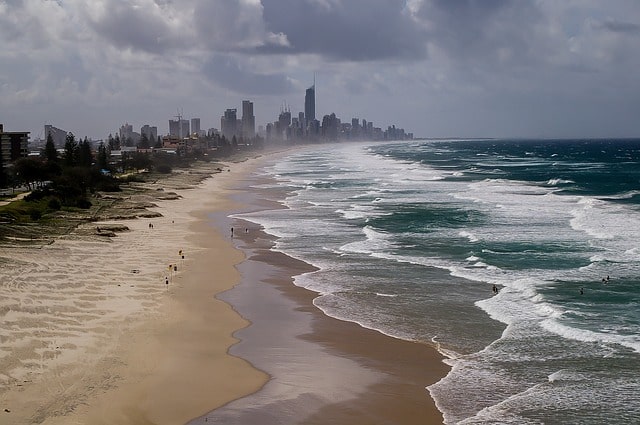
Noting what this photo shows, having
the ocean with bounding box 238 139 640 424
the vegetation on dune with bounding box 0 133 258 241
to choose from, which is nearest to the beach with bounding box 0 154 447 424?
the ocean with bounding box 238 139 640 424

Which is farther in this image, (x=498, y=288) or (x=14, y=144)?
(x=14, y=144)

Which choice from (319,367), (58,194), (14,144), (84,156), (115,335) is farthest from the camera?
(14,144)

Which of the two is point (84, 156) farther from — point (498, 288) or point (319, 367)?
point (319, 367)

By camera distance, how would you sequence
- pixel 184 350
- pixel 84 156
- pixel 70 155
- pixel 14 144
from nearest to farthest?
1. pixel 184 350
2. pixel 70 155
3. pixel 84 156
4. pixel 14 144

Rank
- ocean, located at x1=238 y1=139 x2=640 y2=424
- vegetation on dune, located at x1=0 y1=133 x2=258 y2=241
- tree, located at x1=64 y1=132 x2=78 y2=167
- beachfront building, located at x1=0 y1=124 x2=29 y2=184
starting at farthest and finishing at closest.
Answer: beachfront building, located at x1=0 y1=124 x2=29 y2=184 → tree, located at x1=64 y1=132 x2=78 y2=167 → vegetation on dune, located at x1=0 y1=133 x2=258 y2=241 → ocean, located at x1=238 y1=139 x2=640 y2=424

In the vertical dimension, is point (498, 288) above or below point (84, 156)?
below

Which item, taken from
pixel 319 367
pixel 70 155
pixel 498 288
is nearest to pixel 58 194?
pixel 70 155

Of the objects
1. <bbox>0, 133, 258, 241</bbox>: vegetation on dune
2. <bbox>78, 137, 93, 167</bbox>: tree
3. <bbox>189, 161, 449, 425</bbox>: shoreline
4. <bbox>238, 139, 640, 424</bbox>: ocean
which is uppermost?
<bbox>78, 137, 93, 167</bbox>: tree

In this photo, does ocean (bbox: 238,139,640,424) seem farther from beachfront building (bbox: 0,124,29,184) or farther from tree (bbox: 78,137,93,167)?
beachfront building (bbox: 0,124,29,184)

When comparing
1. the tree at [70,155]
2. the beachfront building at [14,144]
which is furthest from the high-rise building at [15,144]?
the tree at [70,155]
